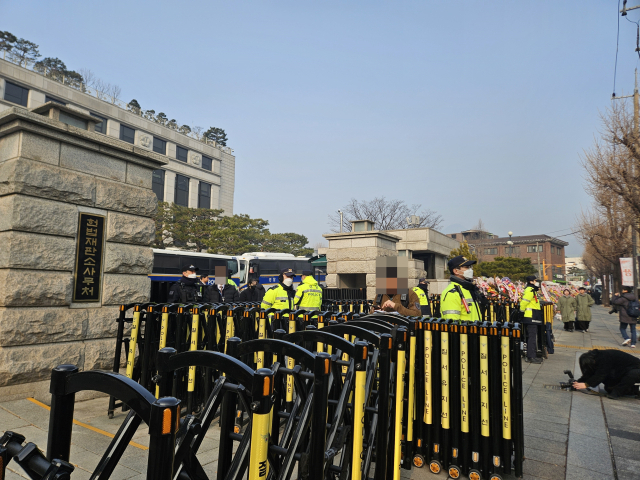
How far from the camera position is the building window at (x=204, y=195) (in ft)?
171

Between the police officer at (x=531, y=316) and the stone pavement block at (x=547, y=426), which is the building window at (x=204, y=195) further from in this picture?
the stone pavement block at (x=547, y=426)

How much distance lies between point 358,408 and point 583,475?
2508 mm

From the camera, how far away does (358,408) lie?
2418mm

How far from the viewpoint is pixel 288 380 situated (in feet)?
12.2

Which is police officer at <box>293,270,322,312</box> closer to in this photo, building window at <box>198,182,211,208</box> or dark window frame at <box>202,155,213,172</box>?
building window at <box>198,182,211,208</box>

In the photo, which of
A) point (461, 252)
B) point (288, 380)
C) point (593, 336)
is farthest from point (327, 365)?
point (461, 252)

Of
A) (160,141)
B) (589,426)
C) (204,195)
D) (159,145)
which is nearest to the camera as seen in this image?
(589,426)

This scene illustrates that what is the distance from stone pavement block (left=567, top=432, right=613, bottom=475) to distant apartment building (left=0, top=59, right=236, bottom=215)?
38.9m

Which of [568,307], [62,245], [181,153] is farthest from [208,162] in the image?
[62,245]

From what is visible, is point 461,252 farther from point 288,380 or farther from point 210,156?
point 210,156

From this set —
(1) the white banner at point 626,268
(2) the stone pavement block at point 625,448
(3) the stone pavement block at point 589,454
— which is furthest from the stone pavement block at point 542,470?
(1) the white banner at point 626,268

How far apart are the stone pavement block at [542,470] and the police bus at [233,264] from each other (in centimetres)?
1797

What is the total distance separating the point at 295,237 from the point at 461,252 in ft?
98.1

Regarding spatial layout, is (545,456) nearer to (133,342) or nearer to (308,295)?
(308,295)
